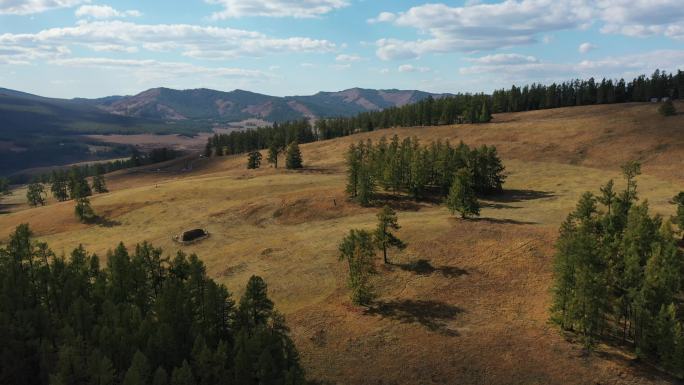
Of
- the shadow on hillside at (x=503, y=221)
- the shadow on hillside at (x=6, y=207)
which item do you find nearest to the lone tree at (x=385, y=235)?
the shadow on hillside at (x=503, y=221)

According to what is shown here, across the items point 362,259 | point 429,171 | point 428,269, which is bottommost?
point 428,269

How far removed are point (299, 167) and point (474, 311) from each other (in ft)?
366

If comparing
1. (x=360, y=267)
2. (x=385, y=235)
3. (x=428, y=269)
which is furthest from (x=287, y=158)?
(x=360, y=267)

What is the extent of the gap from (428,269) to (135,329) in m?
41.2

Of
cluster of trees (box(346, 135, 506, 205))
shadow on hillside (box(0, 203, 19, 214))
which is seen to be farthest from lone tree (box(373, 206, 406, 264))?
shadow on hillside (box(0, 203, 19, 214))

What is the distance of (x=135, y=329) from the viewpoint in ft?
159

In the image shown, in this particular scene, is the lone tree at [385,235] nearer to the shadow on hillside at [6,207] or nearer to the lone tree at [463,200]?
the lone tree at [463,200]

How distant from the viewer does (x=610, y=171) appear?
12612 cm

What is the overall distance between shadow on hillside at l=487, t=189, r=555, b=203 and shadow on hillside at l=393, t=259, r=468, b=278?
4324 centimetres

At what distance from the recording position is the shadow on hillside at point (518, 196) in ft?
349

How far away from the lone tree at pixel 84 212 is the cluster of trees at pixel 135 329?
54.6m

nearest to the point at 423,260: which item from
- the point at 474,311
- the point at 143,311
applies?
the point at 474,311

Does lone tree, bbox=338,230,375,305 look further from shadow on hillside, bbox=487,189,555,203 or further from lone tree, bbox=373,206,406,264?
shadow on hillside, bbox=487,189,555,203

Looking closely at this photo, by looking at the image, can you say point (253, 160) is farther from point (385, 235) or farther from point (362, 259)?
point (362, 259)
